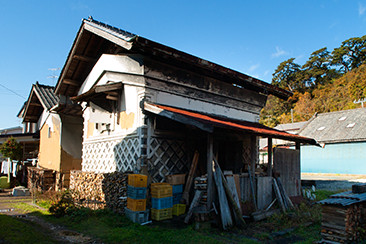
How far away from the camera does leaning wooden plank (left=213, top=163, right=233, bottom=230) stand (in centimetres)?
743

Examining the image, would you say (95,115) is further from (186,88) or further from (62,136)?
(62,136)

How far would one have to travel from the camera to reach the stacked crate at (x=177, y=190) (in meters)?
8.55

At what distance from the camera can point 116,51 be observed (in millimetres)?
10789

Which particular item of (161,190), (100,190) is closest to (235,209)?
(161,190)

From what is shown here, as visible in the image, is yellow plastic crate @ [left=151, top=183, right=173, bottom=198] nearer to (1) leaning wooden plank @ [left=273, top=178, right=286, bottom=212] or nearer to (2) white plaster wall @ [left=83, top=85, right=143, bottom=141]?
(2) white plaster wall @ [left=83, top=85, right=143, bottom=141]

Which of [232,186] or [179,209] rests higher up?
[232,186]

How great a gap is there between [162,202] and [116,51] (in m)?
6.33

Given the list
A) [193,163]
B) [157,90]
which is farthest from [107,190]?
[157,90]

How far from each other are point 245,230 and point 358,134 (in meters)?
24.5

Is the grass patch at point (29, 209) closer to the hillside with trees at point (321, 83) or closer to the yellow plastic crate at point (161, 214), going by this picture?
the yellow plastic crate at point (161, 214)

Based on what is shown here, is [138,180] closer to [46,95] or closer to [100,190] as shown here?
[100,190]

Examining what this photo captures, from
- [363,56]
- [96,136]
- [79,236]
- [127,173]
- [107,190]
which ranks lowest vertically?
[79,236]

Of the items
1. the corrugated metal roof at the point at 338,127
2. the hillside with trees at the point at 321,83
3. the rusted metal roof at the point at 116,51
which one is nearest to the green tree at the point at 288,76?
the hillside with trees at the point at 321,83

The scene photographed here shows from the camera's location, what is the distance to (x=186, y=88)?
34.5ft
